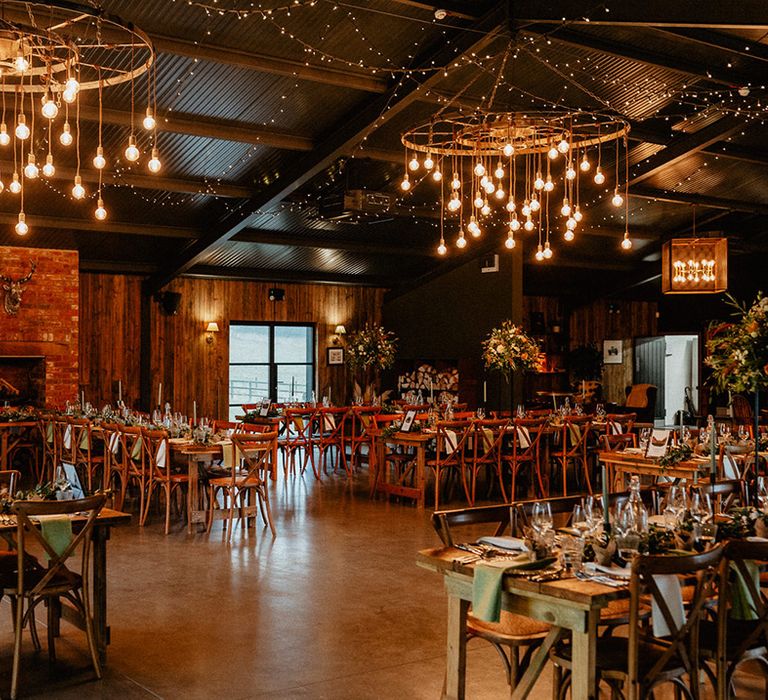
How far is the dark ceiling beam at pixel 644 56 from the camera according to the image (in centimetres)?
918

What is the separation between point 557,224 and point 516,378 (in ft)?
9.74

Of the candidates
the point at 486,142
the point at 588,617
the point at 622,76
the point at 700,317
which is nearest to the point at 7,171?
the point at 486,142

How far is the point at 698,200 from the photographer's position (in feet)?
51.3

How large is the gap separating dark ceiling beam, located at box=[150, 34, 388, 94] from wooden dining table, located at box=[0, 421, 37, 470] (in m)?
5.28

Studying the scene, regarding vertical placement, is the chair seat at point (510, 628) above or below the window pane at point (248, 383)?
below

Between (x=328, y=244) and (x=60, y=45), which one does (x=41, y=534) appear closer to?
(x=60, y=45)

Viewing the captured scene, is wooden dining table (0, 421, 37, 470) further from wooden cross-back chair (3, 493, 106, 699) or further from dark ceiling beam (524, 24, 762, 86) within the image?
dark ceiling beam (524, 24, 762, 86)

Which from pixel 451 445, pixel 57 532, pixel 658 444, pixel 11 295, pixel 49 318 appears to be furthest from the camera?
pixel 49 318

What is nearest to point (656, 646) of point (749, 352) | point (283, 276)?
point (749, 352)

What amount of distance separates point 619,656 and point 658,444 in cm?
506

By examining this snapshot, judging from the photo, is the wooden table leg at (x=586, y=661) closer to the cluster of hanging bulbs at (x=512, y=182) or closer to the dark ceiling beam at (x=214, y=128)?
the cluster of hanging bulbs at (x=512, y=182)

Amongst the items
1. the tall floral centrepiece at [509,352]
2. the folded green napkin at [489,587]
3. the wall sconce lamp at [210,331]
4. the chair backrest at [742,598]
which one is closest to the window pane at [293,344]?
the wall sconce lamp at [210,331]

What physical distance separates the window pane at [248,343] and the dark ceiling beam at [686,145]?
758cm

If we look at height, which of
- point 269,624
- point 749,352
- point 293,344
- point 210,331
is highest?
point 210,331
